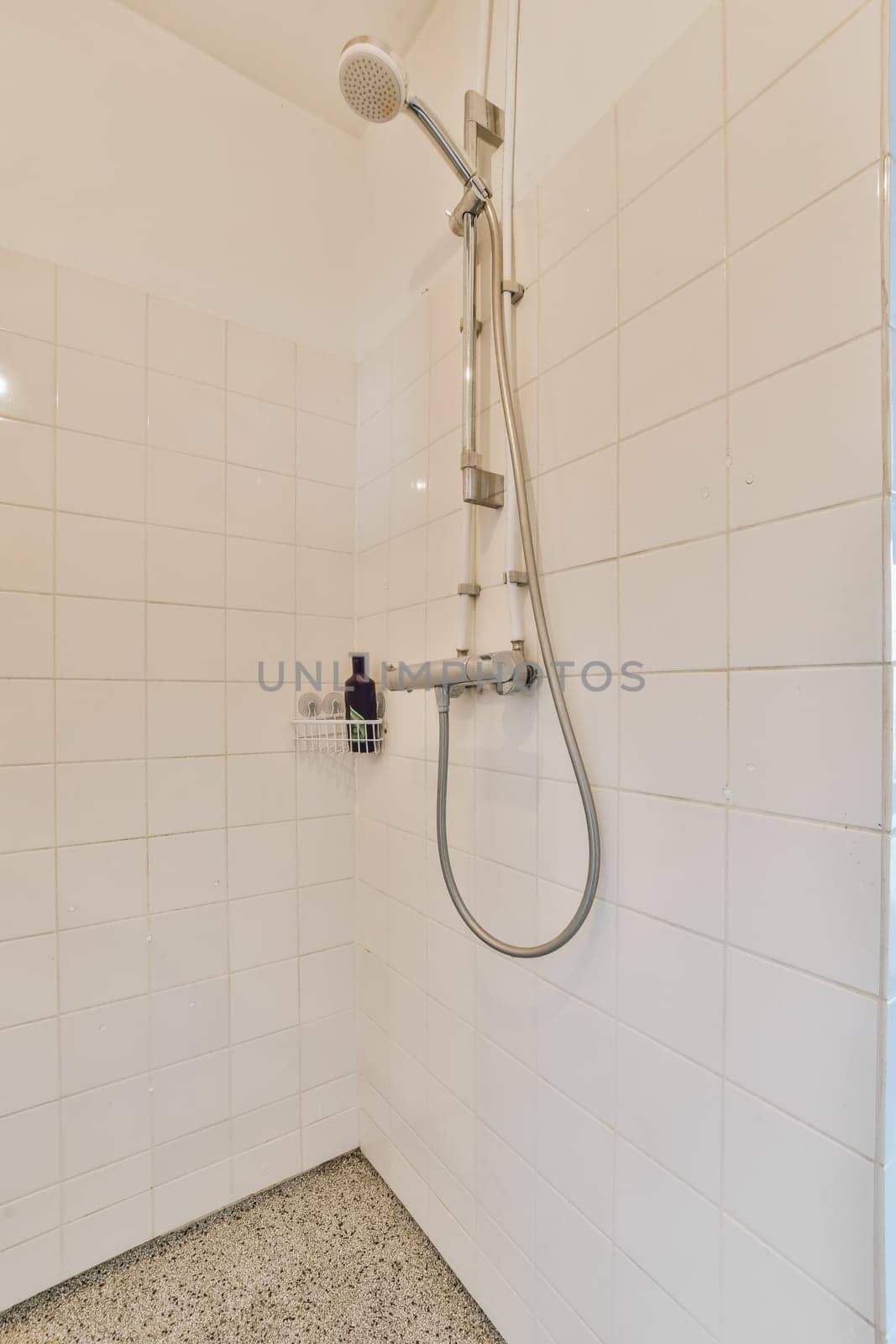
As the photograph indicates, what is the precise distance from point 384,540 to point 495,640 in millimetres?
460

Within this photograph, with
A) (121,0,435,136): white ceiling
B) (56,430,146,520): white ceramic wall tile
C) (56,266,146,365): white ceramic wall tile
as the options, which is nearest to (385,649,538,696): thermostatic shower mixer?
(56,430,146,520): white ceramic wall tile

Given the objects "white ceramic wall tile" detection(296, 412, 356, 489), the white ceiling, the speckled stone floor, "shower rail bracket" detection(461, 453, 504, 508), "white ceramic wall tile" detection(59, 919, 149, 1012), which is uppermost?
the white ceiling

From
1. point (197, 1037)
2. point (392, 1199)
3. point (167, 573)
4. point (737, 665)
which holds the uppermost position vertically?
Answer: point (167, 573)

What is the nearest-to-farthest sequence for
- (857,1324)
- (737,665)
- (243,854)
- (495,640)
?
1. (857,1324)
2. (737,665)
3. (495,640)
4. (243,854)

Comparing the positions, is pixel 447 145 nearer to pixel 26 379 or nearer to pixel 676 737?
pixel 26 379

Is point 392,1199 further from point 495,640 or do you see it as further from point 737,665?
point 737,665

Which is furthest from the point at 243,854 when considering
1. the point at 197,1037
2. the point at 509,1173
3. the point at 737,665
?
the point at 737,665

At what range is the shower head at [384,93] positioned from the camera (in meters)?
0.88

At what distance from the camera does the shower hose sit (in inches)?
32.6

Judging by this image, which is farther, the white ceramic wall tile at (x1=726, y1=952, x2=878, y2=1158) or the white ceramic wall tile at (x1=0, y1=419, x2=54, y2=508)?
the white ceramic wall tile at (x1=0, y1=419, x2=54, y2=508)

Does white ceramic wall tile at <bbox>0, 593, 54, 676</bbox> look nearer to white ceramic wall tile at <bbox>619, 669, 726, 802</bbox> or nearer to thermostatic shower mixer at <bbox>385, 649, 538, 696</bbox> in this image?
thermostatic shower mixer at <bbox>385, 649, 538, 696</bbox>

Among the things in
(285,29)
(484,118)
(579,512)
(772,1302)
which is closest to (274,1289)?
(772,1302)

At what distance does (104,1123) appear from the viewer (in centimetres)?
117

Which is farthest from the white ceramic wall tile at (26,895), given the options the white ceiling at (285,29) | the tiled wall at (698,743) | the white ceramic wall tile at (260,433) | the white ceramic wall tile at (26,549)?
the white ceiling at (285,29)
